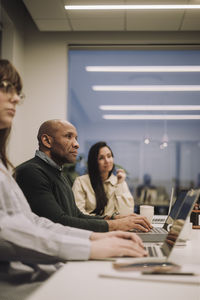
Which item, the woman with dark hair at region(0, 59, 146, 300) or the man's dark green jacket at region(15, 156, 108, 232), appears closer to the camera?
the woman with dark hair at region(0, 59, 146, 300)

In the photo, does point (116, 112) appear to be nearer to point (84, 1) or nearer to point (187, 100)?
point (187, 100)

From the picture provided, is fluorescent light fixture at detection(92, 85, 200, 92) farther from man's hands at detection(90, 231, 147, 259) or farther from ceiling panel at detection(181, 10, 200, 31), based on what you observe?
man's hands at detection(90, 231, 147, 259)

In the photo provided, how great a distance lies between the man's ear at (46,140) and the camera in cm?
204

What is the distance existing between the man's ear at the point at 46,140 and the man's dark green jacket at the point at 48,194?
0.12m

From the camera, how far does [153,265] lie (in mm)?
964

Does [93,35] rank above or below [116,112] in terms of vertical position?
above

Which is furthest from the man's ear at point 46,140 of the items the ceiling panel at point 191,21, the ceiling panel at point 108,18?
the ceiling panel at point 191,21

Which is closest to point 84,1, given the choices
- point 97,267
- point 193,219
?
point 193,219

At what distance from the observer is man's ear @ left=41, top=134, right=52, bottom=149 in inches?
80.4

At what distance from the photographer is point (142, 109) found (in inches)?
182

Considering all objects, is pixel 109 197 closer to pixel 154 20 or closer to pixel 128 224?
pixel 128 224

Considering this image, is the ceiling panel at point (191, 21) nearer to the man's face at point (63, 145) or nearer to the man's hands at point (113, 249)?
the man's face at point (63, 145)

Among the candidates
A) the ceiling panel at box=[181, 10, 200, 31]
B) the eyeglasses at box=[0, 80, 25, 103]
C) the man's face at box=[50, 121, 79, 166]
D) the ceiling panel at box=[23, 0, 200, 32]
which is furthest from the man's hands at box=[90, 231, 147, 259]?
the ceiling panel at box=[181, 10, 200, 31]

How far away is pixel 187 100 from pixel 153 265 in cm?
394
